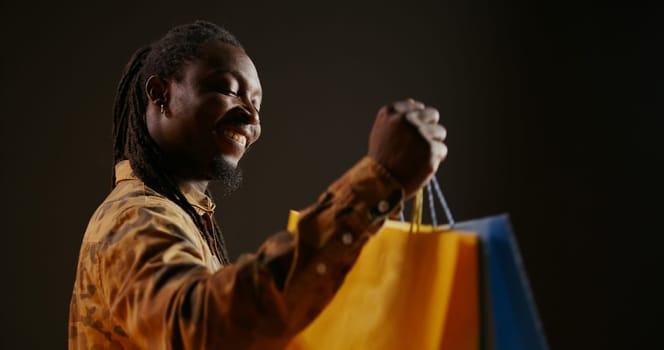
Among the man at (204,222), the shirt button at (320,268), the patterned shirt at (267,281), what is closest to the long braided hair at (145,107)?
the man at (204,222)

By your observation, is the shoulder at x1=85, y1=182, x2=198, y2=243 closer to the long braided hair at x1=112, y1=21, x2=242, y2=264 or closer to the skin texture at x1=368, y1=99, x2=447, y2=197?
the long braided hair at x1=112, y1=21, x2=242, y2=264

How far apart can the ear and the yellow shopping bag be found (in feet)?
1.42

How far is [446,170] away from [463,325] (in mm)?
1401

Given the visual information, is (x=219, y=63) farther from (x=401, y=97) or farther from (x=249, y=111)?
(x=401, y=97)

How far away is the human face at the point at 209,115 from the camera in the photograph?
0.94 m

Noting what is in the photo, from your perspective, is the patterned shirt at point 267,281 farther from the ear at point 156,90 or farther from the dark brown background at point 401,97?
the dark brown background at point 401,97

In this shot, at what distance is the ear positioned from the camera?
996mm

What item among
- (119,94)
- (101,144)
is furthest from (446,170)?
(119,94)

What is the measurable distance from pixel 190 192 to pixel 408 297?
1.34 ft

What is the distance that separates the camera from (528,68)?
6.63 ft

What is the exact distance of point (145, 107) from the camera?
1047 mm

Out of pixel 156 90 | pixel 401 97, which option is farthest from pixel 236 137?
pixel 401 97

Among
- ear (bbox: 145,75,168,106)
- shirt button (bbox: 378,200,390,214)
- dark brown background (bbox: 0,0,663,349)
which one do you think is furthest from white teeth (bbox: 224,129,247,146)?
dark brown background (bbox: 0,0,663,349)

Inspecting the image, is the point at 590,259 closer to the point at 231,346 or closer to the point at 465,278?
the point at 465,278
